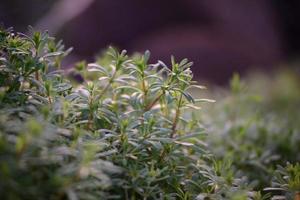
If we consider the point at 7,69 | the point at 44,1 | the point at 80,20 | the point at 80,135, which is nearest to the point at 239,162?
the point at 80,135

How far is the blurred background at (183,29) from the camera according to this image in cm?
540

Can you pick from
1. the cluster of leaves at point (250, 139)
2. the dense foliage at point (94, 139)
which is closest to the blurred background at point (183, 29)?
the cluster of leaves at point (250, 139)

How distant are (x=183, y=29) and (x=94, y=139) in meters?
4.81

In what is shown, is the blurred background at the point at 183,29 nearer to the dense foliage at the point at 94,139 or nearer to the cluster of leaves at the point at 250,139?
the cluster of leaves at the point at 250,139

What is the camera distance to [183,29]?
18.8ft

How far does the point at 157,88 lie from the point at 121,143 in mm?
182

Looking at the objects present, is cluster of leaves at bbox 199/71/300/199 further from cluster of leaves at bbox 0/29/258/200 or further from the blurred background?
the blurred background

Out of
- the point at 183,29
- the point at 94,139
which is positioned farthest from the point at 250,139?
the point at 183,29

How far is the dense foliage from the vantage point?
0.85m

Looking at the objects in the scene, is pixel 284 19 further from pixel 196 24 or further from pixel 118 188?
pixel 118 188

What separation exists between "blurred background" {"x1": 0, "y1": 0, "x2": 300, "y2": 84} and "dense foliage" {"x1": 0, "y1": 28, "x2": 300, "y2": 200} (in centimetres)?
404

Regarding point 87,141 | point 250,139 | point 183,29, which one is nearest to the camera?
point 87,141

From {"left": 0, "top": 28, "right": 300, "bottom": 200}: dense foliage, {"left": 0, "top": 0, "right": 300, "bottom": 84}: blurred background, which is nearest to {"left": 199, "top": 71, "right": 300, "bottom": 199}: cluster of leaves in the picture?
{"left": 0, "top": 28, "right": 300, "bottom": 200}: dense foliage

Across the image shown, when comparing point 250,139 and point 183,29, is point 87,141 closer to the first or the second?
point 250,139
